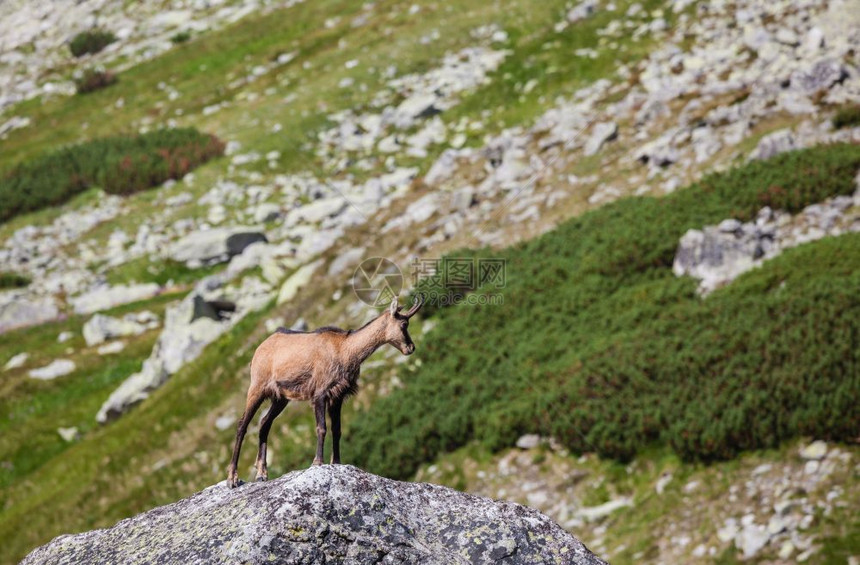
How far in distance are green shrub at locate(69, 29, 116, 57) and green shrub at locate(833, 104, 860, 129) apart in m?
71.9

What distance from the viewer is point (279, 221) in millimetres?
43438

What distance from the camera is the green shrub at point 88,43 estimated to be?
250ft

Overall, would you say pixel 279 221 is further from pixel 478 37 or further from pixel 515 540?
pixel 515 540

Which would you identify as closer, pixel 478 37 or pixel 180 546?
pixel 180 546

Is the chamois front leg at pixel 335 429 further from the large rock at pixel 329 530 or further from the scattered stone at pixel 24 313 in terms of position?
the scattered stone at pixel 24 313

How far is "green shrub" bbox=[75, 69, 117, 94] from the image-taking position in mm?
69500

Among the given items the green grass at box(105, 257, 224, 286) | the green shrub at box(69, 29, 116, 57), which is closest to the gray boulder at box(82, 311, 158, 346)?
the green grass at box(105, 257, 224, 286)

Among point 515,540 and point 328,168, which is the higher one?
point 515,540

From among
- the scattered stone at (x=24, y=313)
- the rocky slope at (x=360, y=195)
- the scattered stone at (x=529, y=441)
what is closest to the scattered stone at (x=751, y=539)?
the rocky slope at (x=360, y=195)

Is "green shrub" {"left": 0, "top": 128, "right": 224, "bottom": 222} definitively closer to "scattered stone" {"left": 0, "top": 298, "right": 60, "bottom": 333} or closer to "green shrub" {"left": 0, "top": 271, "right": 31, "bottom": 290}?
"green shrub" {"left": 0, "top": 271, "right": 31, "bottom": 290}

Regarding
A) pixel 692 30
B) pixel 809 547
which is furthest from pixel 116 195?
pixel 809 547

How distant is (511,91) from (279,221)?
15.4 metres

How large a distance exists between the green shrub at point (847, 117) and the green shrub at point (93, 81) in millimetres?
62773

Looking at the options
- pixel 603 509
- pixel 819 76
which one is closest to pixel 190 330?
pixel 603 509
